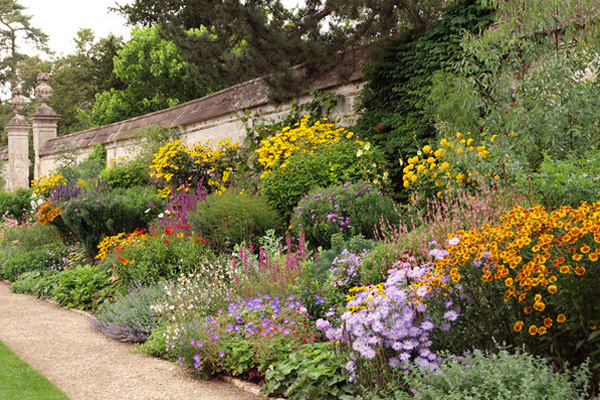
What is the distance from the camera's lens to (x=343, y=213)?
6.39 m

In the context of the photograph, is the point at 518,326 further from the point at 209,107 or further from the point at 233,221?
the point at 209,107

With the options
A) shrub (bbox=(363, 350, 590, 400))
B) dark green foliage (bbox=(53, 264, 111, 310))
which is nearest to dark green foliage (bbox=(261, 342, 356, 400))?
shrub (bbox=(363, 350, 590, 400))

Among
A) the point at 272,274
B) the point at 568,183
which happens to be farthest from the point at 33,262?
the point at 568,183

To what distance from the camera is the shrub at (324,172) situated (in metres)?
7.36

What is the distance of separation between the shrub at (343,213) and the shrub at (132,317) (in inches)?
69.5

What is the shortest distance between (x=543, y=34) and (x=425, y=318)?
4.27 meters

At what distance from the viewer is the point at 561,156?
5578 millimetres

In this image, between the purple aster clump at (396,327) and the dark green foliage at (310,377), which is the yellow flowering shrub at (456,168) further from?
the dark green foliage at (310,377)

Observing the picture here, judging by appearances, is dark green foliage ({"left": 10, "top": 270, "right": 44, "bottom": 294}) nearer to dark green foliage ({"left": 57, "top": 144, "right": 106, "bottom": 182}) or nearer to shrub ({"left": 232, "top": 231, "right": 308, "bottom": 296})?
dark green foliage ({"left": 57, "top": 144, "right": 106, "bottom": 182})

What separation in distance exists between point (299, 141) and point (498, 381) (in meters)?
6.21

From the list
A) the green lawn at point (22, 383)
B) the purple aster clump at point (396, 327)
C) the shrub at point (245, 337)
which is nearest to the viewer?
the purple aster clump at point (396, 327)

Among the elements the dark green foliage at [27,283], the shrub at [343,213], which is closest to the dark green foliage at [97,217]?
the dark green foliage at [27,283]

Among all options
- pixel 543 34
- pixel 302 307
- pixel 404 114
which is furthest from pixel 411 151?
pixel 302 307

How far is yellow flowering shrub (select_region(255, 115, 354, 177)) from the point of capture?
8.38 metres
